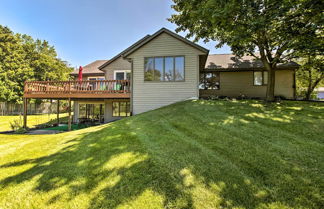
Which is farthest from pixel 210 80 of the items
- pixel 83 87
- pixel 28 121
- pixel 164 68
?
pixel 28 121

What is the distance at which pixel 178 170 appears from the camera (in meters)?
2.93

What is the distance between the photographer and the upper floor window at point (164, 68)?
→ 9867mm

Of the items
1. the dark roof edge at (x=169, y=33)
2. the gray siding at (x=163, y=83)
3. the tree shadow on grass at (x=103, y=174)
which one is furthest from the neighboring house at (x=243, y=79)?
the tree shadow on grass at (x=103, y=174)

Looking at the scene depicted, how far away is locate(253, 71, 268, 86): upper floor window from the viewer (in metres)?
12.7

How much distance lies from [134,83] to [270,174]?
9.09 metres

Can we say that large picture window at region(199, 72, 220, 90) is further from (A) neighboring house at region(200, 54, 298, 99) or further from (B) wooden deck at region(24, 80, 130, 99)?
(B) wooden deck at region(24, 80, 130, 99)

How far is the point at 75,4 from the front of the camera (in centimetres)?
1465

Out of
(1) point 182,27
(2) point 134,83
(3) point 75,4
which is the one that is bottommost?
(2) point 134,83

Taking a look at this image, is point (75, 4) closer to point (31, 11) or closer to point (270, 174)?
point (31, 11)

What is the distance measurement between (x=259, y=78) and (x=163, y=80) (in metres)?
8.74

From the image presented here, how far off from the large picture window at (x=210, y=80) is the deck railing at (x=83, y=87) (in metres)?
6.82

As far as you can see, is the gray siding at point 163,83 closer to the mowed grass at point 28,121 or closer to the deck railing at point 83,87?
the deck railing at point 83,87

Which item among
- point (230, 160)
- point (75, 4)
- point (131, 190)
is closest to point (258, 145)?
point (230, 160)

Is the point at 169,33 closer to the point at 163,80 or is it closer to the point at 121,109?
the point at 163,80
